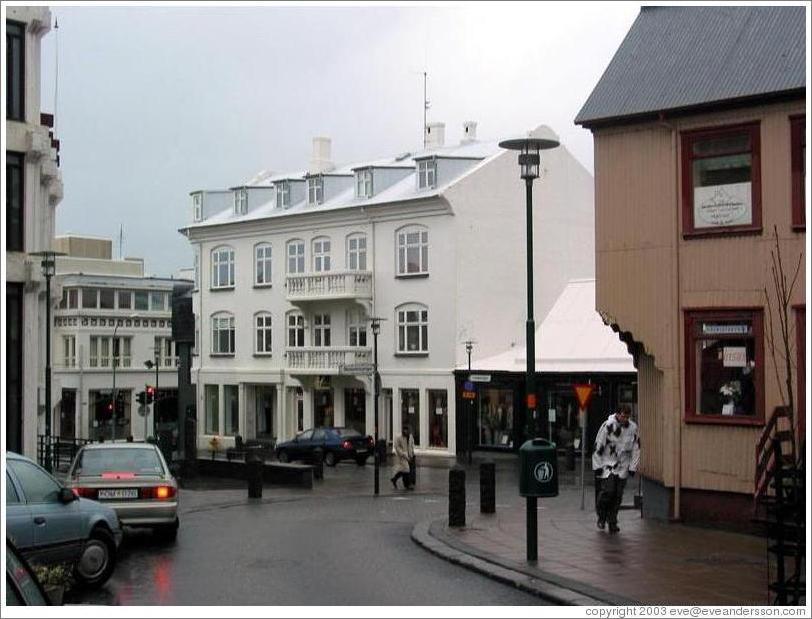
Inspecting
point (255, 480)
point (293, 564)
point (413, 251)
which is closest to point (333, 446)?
point (413, 251)

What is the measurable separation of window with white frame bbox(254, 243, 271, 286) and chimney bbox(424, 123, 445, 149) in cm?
929

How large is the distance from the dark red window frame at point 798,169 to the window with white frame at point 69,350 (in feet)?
212

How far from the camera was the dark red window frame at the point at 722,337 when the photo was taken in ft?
57.8

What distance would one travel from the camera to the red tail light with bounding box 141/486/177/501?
18438 mm

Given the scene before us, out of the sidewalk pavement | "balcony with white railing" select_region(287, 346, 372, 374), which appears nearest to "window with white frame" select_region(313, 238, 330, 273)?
"balcony with white railing" select_region(287, 346, 372, 374)

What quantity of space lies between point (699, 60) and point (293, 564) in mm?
9383

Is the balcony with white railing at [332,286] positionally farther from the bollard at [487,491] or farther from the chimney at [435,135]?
the bollard at [487,491]

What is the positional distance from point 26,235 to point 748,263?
17.7 m

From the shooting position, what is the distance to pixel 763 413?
17.5m

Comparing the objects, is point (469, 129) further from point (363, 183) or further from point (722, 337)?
point (722, 337)

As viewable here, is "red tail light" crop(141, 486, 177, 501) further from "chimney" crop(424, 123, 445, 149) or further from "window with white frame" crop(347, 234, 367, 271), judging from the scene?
"chimney" crop(424, 123, 445, 149)

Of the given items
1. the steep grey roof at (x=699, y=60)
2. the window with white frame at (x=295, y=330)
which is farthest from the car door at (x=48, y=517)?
the window with white frame at (x=295, y=330)

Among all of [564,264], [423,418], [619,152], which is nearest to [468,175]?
[564,264]

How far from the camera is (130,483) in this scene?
60.1ft
